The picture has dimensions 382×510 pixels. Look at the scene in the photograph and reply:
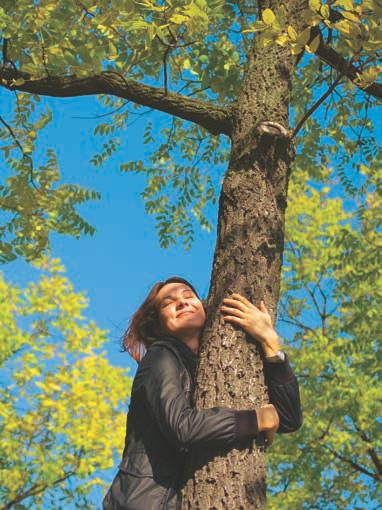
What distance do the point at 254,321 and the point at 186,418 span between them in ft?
2.03

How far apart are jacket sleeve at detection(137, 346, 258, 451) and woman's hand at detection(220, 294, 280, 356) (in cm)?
39

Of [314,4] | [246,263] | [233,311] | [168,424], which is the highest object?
[314,4]

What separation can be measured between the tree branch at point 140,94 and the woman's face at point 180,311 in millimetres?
1238

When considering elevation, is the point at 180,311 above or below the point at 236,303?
above

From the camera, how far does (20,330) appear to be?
14.8 m

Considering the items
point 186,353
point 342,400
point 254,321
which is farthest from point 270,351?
point 342,400

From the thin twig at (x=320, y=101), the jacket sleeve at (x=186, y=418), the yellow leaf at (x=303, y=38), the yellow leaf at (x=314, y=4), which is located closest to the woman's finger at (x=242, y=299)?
the jacket sleeve at (x=186, y=418)

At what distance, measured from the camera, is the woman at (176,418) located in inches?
107

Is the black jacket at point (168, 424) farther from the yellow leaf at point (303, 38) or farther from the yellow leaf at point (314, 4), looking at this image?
the yellow leaf at point (314, 4)

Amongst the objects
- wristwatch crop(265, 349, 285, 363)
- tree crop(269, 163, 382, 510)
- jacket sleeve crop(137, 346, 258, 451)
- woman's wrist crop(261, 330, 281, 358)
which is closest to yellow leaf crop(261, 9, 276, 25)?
woman's wrist crop(261, 330, 281, 358)

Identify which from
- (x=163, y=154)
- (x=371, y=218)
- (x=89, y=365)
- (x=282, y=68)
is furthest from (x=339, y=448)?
(x=282, y=68)

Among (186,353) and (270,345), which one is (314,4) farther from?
(186,353)

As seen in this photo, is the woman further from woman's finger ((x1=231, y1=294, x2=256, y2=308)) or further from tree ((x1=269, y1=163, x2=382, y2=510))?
tree ((x1=269, y1=163, x2=382, y2=510))

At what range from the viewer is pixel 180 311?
3.65 metres
